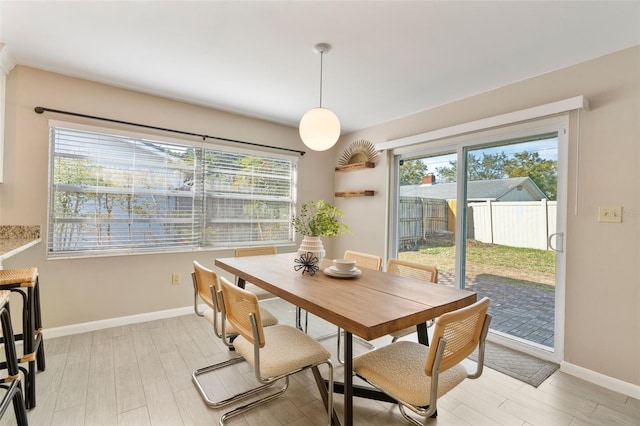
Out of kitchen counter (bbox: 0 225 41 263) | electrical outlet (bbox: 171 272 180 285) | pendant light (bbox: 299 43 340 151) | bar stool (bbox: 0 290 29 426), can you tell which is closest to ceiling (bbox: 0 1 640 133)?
pendant light (bbox: 299 43 340 151)

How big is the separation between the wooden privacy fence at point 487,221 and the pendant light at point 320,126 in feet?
5.95

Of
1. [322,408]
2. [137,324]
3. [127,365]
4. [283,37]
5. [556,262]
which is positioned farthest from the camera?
[137,324]

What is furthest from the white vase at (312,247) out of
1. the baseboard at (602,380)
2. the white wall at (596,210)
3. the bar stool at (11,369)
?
the baseboard at (602,380)

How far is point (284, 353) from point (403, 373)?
1.99 feet

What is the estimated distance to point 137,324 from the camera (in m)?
3.03

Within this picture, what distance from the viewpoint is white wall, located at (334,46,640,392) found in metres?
2.05

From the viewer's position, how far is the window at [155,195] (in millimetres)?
2771

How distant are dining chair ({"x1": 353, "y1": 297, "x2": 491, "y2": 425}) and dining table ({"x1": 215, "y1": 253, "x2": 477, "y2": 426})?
0.49ft

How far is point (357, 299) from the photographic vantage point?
1.54 m

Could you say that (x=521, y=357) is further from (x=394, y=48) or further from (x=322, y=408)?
(x=394, y=48)

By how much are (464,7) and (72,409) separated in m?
3.27

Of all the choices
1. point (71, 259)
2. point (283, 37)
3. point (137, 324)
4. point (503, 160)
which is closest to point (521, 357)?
point (503, 160)

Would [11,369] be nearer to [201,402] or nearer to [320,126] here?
[201,402]

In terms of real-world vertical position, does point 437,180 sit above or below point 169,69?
below
